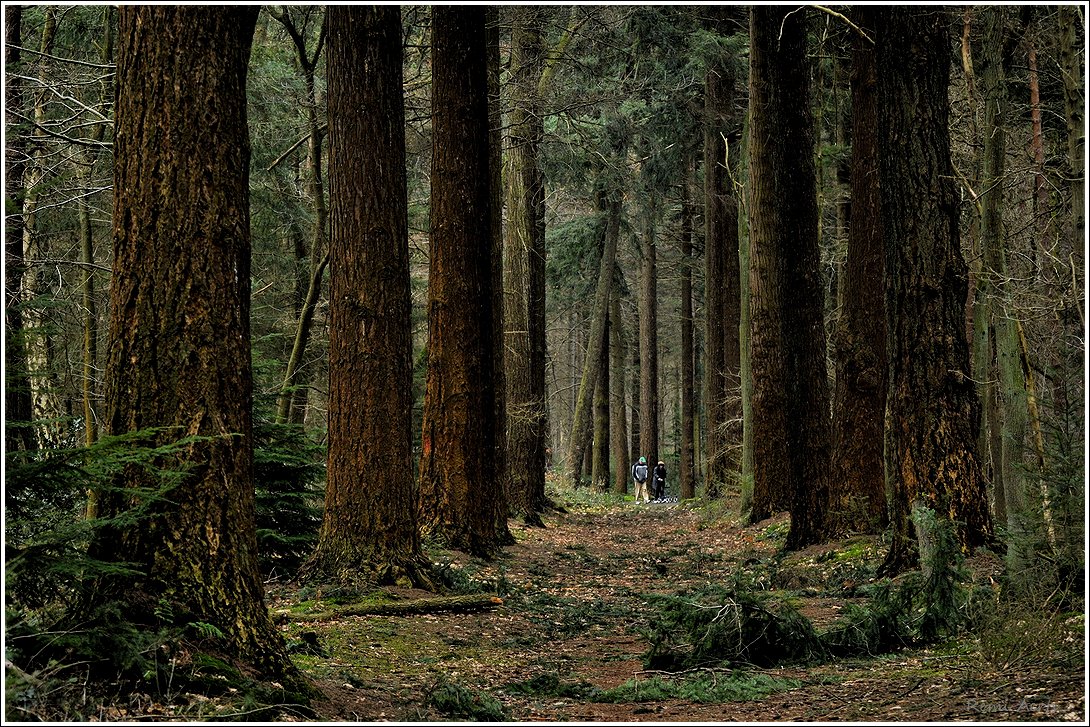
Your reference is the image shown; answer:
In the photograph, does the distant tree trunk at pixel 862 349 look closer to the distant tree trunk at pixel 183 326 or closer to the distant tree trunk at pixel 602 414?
the distant tree trunk at pixel 183 326

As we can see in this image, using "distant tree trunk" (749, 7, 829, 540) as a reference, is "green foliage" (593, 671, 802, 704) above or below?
below

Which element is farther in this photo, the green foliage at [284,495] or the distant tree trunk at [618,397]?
the distant tree trunk at [618,397]

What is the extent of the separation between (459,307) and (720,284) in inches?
573

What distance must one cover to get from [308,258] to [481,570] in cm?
1342

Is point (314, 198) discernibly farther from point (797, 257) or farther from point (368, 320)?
point (368, 320)

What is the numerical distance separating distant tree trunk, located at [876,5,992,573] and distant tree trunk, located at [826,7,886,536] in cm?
445

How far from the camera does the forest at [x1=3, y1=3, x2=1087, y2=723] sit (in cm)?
575

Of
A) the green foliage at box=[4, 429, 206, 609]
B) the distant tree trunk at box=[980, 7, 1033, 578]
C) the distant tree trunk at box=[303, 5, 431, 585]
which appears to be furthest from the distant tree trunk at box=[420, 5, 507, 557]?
the green foliage at box=[4, 429, 206, 609]

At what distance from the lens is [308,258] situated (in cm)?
2480

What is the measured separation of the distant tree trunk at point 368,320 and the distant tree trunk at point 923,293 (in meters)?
5.17

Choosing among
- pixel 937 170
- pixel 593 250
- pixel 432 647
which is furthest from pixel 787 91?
pixel 593 250

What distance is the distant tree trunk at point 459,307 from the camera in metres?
14.1

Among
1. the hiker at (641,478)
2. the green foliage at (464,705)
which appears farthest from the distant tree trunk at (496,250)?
the hiker at (641,478)

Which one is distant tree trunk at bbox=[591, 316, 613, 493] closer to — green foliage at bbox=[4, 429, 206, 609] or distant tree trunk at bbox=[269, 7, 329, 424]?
distant tree trunk at bbox=[269, 7, 329, 424]
